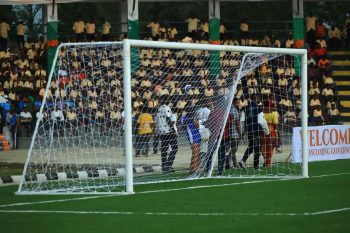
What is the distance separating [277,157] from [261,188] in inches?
348

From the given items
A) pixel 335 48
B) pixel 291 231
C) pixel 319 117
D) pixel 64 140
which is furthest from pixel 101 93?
pixel 335 48

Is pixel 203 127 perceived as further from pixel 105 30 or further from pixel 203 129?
pixel 105 30

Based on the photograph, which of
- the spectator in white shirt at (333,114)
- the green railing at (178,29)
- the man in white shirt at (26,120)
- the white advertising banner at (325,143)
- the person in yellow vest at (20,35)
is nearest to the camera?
the white advertising banner at (325,143)

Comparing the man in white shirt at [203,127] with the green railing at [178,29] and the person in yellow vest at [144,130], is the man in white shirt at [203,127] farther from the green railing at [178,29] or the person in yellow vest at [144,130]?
the green railing at [178,29]

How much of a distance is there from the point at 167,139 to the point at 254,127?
276 cm

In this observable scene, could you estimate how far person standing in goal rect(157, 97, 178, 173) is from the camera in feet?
78.0

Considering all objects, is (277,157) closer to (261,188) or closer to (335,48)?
(261,188)

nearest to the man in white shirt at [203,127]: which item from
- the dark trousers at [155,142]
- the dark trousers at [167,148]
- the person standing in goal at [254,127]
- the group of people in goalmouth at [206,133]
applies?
the group of people in goalmouth at [206,133]

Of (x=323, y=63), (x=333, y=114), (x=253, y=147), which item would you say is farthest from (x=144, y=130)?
(x=323, y=63)

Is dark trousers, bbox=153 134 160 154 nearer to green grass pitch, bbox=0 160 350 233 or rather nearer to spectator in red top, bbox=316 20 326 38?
green grass pitch, bbox=0 160 350 233

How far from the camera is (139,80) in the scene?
2342cm

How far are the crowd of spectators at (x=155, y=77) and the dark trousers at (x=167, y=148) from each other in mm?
914

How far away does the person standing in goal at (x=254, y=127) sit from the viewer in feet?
83.5

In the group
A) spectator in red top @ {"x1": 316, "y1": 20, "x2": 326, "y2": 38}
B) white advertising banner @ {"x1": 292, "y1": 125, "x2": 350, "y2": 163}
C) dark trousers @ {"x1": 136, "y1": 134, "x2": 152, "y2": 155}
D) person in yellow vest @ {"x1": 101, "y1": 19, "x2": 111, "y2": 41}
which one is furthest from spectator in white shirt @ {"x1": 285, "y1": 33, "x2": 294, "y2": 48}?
dark trousers @ {"x1": 136, "y1": 134, "x2": 152, "y2": 155}
